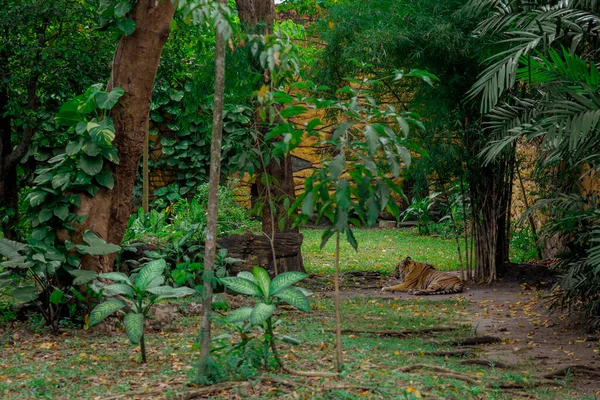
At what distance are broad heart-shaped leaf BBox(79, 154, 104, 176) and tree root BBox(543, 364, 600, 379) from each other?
12.5 feet

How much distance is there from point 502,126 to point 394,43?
175 centimetres

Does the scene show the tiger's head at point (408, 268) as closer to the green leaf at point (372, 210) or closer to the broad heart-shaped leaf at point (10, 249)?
the broad heart-shaped leaf at point (10, 249)

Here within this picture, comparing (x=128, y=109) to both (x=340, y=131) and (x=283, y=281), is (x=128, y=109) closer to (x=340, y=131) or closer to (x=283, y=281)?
(x=283, y=281)

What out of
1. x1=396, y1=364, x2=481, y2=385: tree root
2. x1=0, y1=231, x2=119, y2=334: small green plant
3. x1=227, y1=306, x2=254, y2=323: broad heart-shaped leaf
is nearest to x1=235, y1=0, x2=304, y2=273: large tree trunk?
x1=0, y1=231, x2=119, y2=334: small green plant

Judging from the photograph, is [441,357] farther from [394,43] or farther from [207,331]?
[394,43]

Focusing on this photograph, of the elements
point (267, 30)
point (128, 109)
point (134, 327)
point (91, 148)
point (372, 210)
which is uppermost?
point (267, 30)

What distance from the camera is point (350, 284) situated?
1004 centimetres

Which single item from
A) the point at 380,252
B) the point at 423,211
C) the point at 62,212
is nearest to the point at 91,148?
the point at 62,212

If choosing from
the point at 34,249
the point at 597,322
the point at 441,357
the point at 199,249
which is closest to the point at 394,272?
the point at 199,249

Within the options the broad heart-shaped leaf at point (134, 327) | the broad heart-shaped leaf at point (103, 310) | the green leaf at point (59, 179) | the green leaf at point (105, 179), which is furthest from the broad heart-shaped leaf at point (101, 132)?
the broad heart-shaped leaf at point (134, 327)

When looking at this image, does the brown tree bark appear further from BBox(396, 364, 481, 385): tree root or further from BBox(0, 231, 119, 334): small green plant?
BBox(0, 231, 119, 334): small green plant

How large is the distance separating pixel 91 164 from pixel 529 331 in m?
4.22

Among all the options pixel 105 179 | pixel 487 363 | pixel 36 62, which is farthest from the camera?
pixel 36 62

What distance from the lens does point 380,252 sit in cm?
1295
